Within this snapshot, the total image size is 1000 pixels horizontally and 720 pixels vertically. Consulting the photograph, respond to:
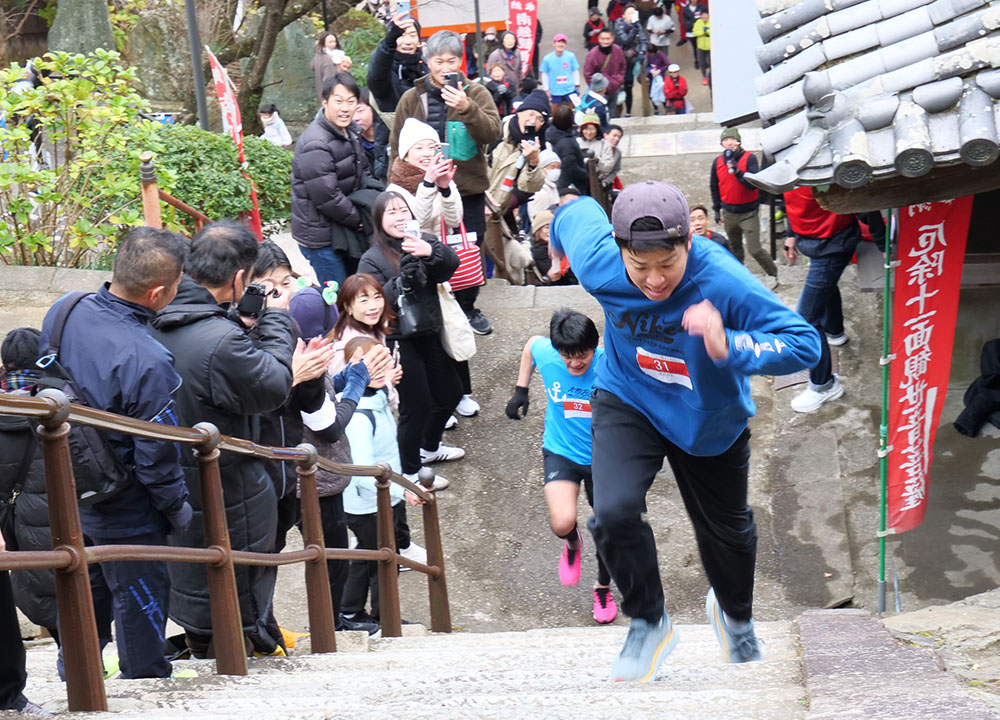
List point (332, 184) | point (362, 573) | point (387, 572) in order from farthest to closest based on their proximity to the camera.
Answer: point (332, 184) < point (362, 573) < point (387, 572)

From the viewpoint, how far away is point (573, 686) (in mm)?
3328

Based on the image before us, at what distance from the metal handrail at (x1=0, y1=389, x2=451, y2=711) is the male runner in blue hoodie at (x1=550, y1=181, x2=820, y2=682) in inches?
45.2

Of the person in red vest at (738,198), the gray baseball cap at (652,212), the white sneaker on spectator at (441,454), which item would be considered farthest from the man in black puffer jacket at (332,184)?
the gray baseball cap at (652,212)

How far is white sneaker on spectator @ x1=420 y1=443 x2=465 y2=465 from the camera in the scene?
7.62 metres

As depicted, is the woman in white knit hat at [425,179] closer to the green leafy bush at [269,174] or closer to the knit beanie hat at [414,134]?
the knit beanie hat at [414,134]

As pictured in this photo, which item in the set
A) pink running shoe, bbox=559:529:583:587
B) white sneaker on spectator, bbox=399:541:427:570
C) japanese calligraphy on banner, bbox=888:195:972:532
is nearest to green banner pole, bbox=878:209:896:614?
japanese calligraphy on banner, bbox=888:195:972:532

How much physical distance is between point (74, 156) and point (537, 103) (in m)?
4.01

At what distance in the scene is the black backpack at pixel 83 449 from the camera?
11.9ft

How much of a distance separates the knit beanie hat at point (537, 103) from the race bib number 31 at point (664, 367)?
262 inches

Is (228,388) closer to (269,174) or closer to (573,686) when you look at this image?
(573,686)

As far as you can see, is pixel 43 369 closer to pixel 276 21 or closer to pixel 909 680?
pixel 909 680

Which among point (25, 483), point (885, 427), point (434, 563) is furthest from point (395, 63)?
point (25, 483)

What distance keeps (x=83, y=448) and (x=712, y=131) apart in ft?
51.5

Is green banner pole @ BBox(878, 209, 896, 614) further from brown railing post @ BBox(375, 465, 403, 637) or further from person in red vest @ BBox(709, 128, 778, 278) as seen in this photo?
person in red vest @ BBox(709, 128, 778, 278)
